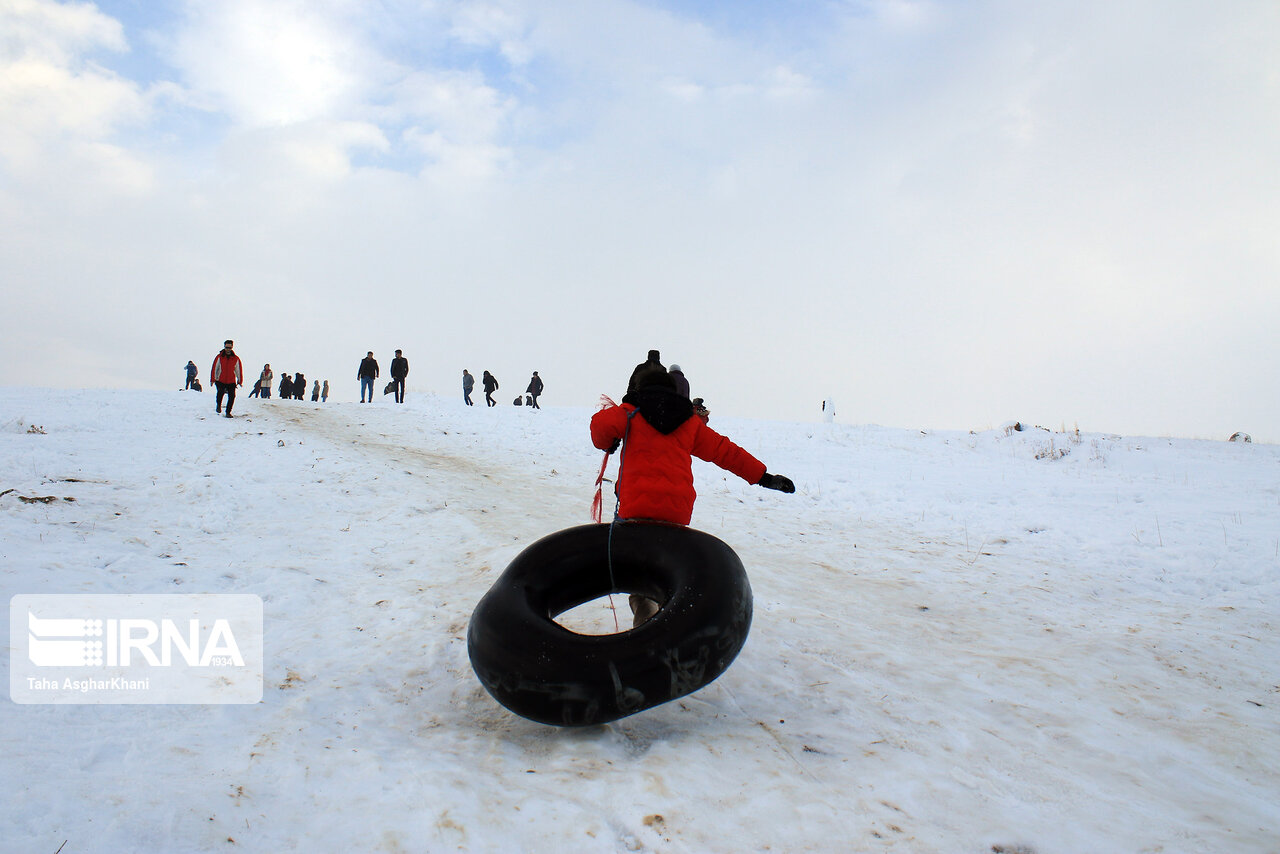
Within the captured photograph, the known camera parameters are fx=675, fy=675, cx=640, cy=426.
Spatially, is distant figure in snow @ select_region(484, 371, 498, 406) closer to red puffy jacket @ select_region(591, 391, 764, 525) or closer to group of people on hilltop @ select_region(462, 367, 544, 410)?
group of people on hilltop @ select_region(462, 367, 544, 410)

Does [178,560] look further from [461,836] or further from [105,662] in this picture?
[461,836]

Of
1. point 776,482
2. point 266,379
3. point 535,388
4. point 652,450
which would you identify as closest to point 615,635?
point 652,450

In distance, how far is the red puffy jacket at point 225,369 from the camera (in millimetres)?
16547

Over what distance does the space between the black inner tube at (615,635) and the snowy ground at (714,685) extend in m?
0.32

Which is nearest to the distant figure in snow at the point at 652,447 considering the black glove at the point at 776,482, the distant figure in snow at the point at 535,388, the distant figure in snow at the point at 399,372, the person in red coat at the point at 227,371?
the black glove at the point at 776,482

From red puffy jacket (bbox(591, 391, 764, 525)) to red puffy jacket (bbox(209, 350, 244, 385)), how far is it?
15.6 meters

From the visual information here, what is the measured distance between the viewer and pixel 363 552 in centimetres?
725

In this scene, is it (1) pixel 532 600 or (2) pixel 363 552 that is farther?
(2) pixel 363 552

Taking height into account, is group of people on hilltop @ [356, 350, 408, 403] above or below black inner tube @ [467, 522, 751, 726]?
above

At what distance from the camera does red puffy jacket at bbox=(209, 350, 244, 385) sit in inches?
651

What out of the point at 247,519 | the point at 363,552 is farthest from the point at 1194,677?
the point at 247,519

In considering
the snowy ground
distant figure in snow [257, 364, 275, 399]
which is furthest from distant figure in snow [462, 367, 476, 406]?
the snowy ground

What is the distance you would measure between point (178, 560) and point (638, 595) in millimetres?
4774

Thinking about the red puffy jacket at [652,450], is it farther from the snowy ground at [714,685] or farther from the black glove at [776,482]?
the snowy ground at [714,685]
